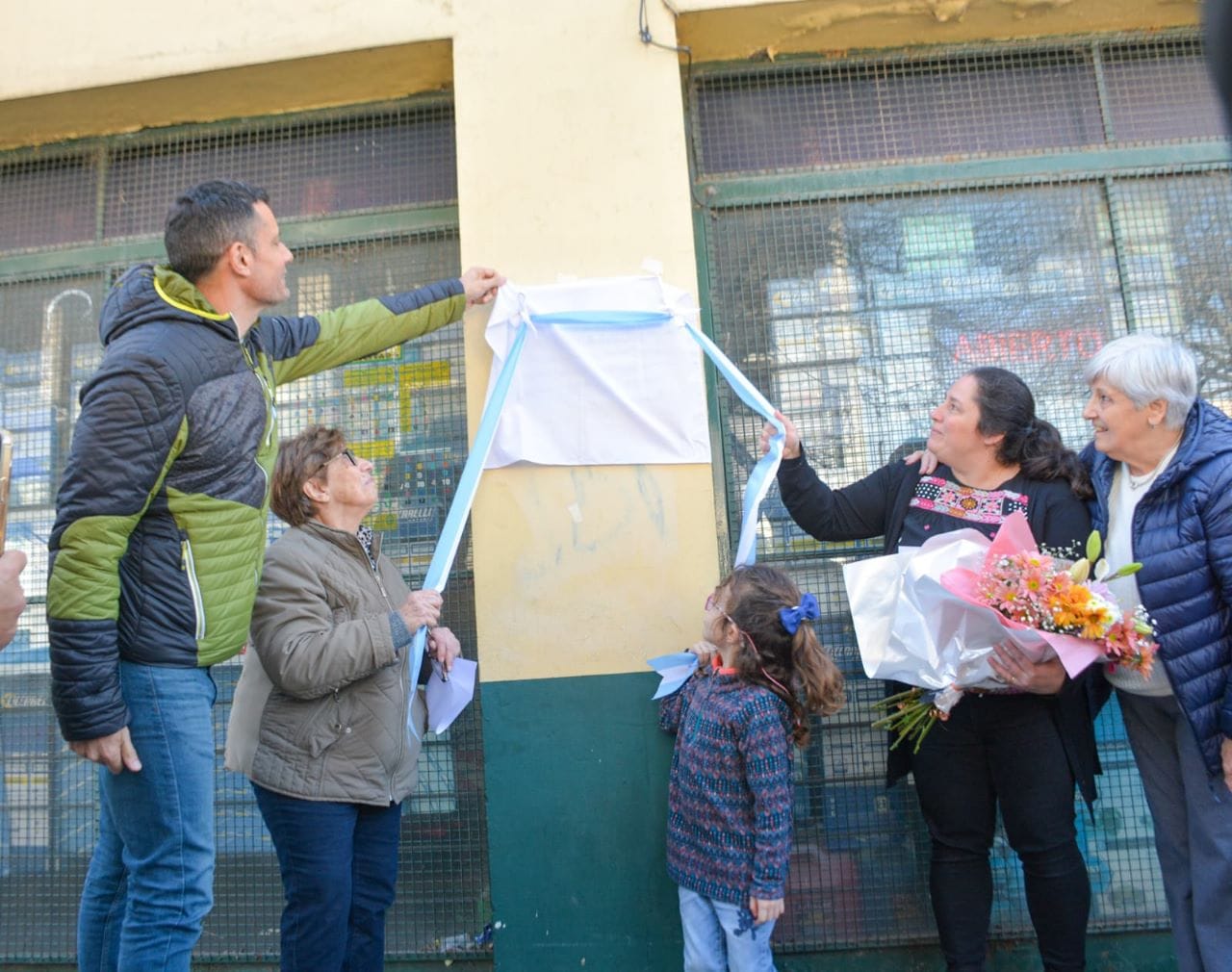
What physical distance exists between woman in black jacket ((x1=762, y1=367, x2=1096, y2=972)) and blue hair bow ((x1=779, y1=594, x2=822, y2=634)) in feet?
1.54

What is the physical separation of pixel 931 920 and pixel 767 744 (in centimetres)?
122

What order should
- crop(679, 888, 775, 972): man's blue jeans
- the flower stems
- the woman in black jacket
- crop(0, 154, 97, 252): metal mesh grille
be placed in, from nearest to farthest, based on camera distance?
1. crop(679, 888, 775, 972): man's blue jeans
2. the woman in black jacket
3. the flower stems
4. crop(0, 154, 97, 252): metal mesh grille

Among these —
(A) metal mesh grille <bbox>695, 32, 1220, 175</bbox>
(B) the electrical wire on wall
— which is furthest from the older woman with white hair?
(B) the electrical wire on wall

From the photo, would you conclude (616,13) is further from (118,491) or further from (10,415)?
(10,415)

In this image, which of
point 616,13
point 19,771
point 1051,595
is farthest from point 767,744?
point 19,771

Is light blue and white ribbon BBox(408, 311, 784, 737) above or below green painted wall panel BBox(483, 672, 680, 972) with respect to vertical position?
above

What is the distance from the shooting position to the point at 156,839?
215 cm

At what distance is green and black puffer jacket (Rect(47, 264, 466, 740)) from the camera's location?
6.81 feet

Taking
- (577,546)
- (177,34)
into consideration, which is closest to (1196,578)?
(577,546)

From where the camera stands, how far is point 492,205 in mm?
3564

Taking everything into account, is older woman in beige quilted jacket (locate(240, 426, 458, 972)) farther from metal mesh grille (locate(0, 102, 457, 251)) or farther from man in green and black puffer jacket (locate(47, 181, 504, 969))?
metal mesh grille (locate(0, 102, 457, 251))

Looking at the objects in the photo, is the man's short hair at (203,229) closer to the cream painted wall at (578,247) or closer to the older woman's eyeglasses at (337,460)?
the older woman's eyeglasses at (337,460)

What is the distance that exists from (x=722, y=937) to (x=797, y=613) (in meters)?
0.92

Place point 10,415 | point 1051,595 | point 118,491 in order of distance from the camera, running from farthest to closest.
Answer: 1. point 10,415
2. point 1051,595
3. point 118,491
